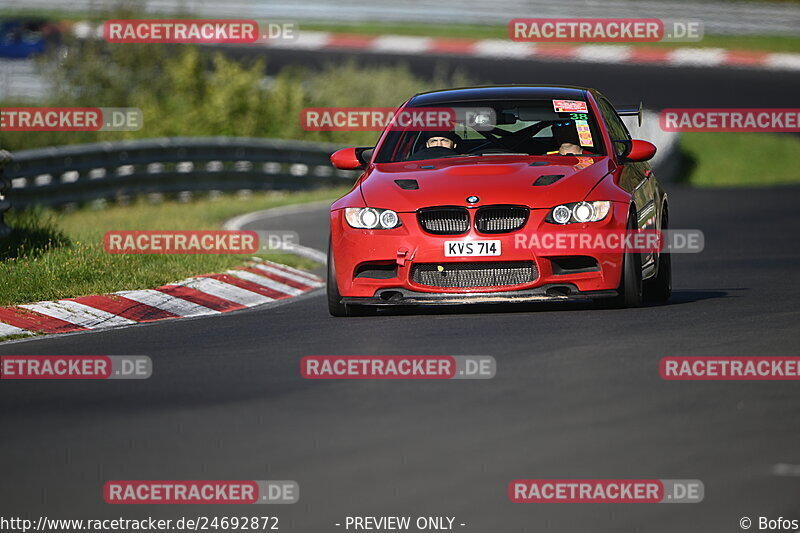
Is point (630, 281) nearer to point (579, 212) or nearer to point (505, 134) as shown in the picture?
point (579, 212)

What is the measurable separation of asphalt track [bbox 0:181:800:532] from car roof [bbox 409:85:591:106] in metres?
1.97

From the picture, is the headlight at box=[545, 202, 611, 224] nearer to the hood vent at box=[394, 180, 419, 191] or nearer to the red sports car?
the red sports car

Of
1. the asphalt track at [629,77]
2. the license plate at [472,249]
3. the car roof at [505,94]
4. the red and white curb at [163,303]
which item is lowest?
the red and white curb at [163,303]

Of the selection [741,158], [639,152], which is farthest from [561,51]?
[639,152]

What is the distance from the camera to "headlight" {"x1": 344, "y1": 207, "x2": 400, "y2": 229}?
979cm

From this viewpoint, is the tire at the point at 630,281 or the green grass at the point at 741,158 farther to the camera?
the green grass at the point at 741,158

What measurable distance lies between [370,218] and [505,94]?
1.85 metres

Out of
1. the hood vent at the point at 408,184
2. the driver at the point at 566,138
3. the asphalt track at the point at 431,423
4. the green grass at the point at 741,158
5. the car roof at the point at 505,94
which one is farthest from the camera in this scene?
the green grass at the point at 741,158

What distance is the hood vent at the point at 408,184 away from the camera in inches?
391

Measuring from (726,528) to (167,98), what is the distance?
27.3m

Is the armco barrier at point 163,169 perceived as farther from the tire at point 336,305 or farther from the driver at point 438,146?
the tire at point 336,305

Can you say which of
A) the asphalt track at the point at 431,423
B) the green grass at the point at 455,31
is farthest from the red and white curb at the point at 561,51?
the asphalt track at the point at 431,423

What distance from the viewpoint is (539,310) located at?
10.2 meters

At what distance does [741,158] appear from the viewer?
32.1 meters
